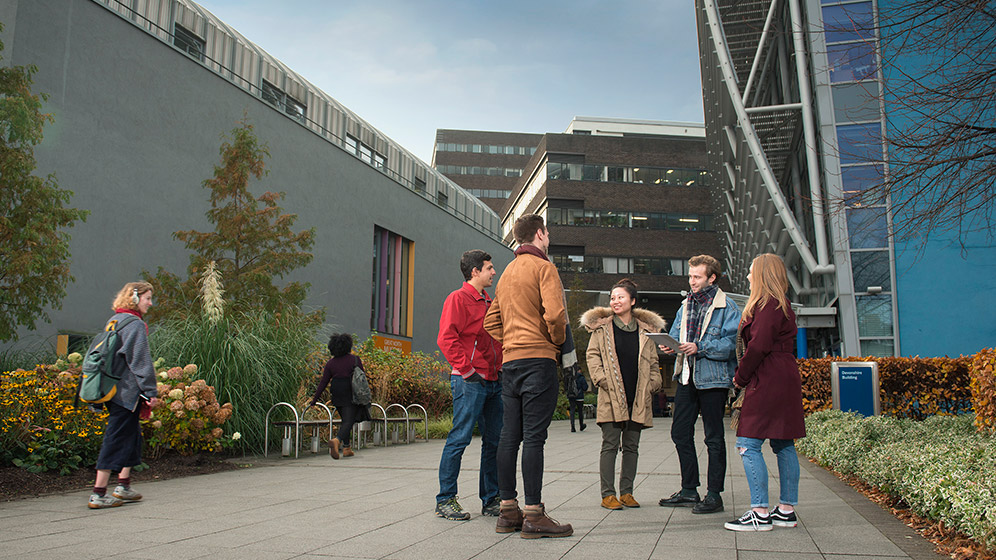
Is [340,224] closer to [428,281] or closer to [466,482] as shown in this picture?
[428,281]

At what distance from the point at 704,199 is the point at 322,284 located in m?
39.9

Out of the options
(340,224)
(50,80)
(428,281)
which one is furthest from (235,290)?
(428,281)

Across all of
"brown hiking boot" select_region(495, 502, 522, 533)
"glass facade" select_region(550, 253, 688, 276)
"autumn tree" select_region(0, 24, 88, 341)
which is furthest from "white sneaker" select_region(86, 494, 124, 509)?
"glass facade" select_region(550, 253, 688, 276)

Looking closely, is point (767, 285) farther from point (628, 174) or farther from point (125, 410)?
point (628, 174)

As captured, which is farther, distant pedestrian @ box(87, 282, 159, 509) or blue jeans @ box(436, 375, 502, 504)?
distant pedestrian @ box(87, 282, 159, 509)

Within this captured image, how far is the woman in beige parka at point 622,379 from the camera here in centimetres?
528

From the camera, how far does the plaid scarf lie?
542 centimetres

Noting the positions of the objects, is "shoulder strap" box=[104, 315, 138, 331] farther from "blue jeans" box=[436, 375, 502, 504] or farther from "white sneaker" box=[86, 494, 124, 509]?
"blue jeans" box=[436, 375, 502, 504]

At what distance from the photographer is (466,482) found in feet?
23.3

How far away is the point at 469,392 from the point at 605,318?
4.08 feet

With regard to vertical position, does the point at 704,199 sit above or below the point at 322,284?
above

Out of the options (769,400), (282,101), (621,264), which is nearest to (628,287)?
(769,400)

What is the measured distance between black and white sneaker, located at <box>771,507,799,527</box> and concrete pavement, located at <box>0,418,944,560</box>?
0.14ft

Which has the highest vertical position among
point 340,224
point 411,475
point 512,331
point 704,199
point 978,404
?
point 704,199
